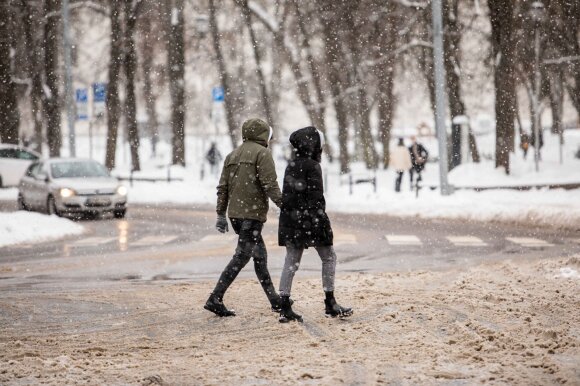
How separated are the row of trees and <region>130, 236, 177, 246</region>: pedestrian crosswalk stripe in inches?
634

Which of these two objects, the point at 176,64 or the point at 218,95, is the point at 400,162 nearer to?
the point at 218,95

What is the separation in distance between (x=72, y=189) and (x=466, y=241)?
10.7 m

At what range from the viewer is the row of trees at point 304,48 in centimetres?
3478

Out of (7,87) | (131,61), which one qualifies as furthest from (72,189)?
(7,87)

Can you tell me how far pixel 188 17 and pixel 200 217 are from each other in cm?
2013

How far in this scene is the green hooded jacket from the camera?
30.6 feet

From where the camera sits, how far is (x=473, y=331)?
8.39 meters

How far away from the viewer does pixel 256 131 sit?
9.48 m

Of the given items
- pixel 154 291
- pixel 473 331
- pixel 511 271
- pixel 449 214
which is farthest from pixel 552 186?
pixel 473 331

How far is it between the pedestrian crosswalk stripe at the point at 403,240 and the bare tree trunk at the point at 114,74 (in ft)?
80.5

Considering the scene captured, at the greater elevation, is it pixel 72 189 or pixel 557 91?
pixel 557 91

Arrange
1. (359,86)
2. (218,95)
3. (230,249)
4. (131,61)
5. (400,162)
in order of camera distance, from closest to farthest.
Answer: (230,249), (400,162), (218,95), (131,61), (359,86)

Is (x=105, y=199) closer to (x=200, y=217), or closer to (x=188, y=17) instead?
(x=200, y=217)

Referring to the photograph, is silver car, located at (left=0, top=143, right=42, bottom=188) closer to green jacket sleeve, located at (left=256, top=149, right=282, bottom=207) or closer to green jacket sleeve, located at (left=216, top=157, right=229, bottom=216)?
green jacket sleeve, located at (left=216, top=157, right=229, bottom=216)
